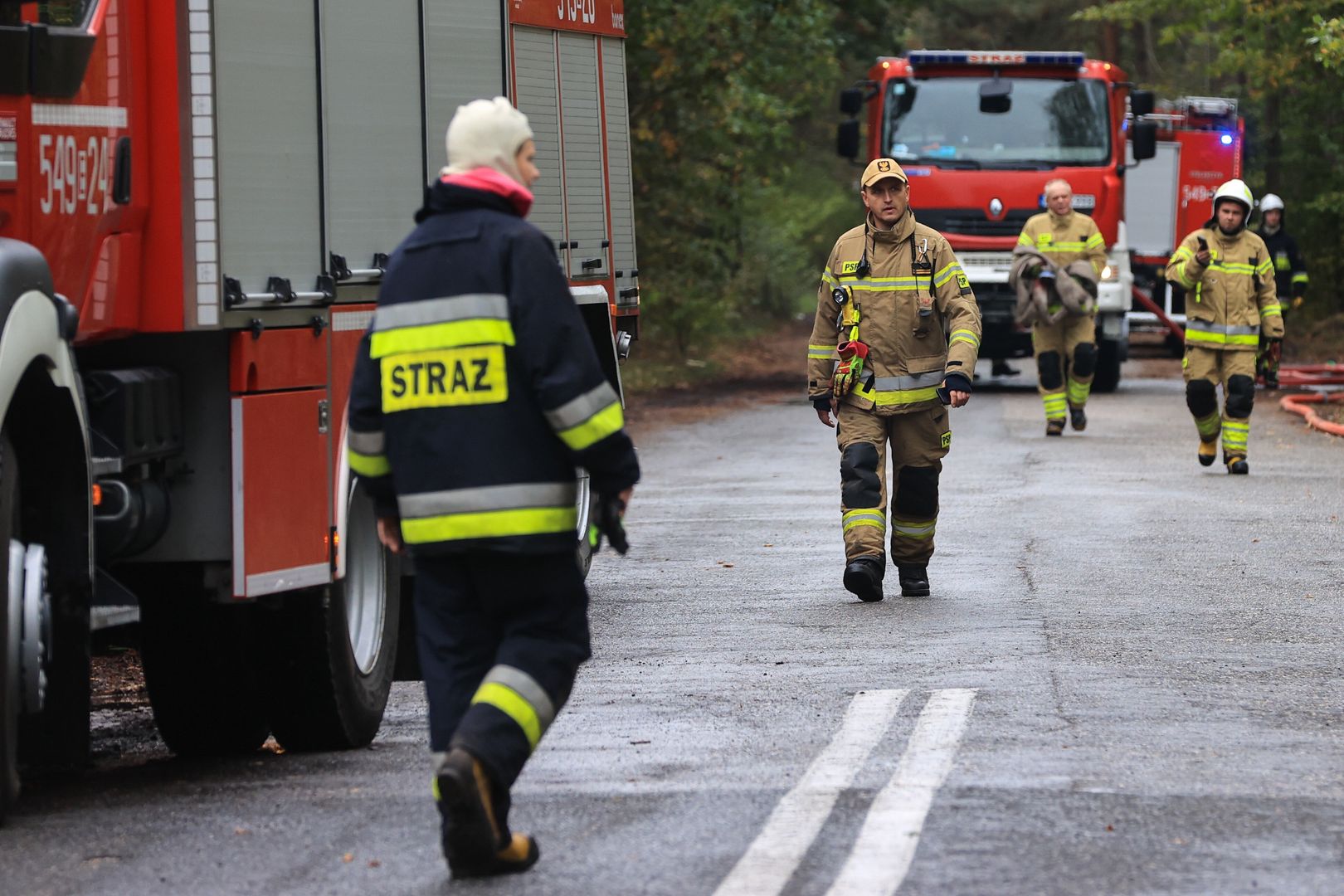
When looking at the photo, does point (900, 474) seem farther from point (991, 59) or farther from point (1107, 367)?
point (1107, 367)

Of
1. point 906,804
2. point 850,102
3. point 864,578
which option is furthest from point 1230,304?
point 906,804

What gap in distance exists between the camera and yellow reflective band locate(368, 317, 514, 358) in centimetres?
505

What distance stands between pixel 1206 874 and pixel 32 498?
2.98 m

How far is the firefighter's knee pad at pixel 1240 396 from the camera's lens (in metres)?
15.2

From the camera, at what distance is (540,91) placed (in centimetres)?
943

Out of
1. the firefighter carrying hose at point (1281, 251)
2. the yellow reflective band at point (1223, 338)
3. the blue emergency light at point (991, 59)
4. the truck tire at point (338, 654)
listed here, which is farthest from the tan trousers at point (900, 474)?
the firefighter carrying hose at point (1281, 251)

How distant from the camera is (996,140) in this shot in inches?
905

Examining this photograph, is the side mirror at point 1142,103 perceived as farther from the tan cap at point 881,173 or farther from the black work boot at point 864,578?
the black work boot at point 864,578

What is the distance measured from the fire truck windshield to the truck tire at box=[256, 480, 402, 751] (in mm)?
16241

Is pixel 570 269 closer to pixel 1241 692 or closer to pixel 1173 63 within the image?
pixel 1241 692

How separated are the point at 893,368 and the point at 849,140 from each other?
41.7ft

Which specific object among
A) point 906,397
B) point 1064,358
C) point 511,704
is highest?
point 906,397

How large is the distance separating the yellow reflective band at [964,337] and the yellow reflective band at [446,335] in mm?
4941

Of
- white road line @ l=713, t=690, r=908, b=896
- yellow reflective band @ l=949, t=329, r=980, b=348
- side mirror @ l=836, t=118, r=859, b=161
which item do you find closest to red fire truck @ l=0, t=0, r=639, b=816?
white road line @ l=713, t=690, r=908, b=896
